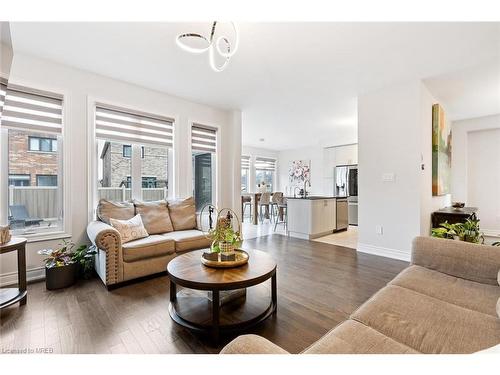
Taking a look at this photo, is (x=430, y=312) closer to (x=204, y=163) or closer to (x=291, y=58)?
(x=291, y=58)

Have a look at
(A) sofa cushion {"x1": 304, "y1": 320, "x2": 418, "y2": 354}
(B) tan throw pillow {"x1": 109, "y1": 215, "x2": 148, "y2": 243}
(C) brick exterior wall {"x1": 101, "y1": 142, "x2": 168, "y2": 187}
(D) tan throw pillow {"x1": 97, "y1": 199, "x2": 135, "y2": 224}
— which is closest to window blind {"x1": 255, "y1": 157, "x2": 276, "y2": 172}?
(C) brick exterior wall {"x1": 101, "y1": 142, "x2": 168, "y2": 187}

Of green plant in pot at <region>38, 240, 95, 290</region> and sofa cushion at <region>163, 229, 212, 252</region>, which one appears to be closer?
green plant in pot at <region>38, 240, 95, 290</region>

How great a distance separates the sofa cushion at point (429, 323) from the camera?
0.98 m

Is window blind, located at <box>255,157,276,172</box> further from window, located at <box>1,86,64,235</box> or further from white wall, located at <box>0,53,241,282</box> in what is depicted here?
window, located at <box>1,86,64,235</box>

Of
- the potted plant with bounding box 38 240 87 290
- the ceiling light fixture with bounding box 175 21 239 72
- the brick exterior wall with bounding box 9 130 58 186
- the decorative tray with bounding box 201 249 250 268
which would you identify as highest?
the ceiling light fixture with bounding box 175 21 239 72

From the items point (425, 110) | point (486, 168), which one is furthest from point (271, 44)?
point (486, 168)

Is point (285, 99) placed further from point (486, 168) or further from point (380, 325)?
point (486, 168)

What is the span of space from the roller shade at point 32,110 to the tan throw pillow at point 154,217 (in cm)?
134

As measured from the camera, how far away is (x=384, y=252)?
141 inches

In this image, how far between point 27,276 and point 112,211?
107 cm

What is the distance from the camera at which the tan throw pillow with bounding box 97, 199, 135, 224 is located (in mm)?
2911

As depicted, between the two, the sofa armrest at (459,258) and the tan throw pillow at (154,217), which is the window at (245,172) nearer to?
the tan throw pillow at (154,217)

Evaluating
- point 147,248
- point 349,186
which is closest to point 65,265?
point 147,248

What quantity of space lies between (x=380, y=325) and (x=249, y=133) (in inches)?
237
